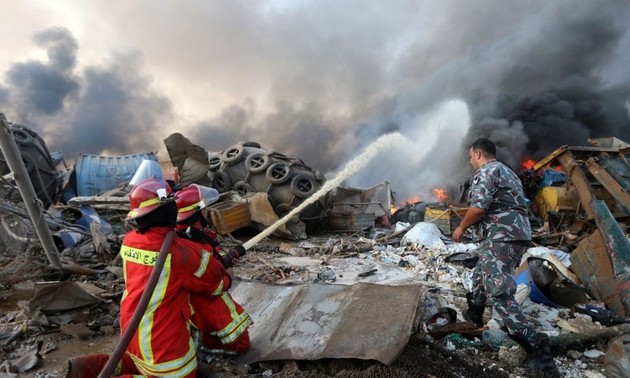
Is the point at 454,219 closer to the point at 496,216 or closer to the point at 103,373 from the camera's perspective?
the point at 496,216

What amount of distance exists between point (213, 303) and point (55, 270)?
327 cm

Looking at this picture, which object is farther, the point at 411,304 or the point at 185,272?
the point at 411,304

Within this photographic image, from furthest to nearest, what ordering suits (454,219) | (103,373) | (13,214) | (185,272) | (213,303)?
(454,219), (13,214), (213,303), (185,272), (103,373)

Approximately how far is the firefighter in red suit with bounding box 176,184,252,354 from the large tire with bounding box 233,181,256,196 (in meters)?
7.35

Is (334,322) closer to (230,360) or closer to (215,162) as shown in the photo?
(230,360)

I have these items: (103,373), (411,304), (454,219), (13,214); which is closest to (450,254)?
(454,219)

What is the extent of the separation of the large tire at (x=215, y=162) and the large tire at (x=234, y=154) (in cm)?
18

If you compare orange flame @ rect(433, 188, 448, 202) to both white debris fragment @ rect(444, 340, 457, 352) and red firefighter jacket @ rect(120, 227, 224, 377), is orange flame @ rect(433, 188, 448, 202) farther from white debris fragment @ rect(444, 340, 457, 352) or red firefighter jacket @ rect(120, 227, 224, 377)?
red firefighter jacket @ rect(120, 227, 224, 377)

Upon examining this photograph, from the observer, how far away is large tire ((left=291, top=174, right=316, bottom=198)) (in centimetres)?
1017

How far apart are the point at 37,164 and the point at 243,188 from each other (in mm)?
5057

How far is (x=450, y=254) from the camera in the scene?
681cm

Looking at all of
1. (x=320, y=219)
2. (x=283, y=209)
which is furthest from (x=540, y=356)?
(x=320, y=219)

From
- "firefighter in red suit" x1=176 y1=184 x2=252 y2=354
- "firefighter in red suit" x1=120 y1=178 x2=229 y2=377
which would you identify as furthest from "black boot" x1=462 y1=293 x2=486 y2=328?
"firefighter in red suit" x1=120 y1=178 x2=229 y2=377

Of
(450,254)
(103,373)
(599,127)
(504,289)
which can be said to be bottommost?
(103,373)
